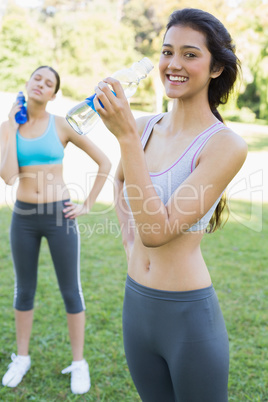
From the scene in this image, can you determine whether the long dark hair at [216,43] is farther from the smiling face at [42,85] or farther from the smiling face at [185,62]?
the smiling face at [42,85]

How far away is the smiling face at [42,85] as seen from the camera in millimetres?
3045

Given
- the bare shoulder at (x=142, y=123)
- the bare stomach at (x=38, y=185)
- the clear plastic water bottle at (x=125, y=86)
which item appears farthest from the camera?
the bare stomach at (x=38, y=185)

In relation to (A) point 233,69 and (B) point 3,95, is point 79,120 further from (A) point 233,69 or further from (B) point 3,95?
(B) point 3,95

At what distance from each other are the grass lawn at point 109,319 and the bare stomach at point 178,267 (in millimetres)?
1703

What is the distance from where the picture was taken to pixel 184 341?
1559mm

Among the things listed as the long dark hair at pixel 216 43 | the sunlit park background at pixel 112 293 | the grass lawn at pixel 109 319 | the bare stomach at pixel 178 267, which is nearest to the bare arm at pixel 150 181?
the bare stomach at pixel 178 267

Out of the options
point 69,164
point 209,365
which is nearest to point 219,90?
point 209,365

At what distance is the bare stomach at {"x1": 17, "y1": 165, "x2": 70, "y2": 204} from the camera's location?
3.03 m

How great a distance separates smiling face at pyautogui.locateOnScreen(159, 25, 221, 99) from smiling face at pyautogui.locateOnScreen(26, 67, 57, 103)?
1.66 metres

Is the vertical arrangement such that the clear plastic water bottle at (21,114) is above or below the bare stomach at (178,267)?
above

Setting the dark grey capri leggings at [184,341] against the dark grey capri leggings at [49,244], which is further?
the dark grey capri leggings at [49,244]

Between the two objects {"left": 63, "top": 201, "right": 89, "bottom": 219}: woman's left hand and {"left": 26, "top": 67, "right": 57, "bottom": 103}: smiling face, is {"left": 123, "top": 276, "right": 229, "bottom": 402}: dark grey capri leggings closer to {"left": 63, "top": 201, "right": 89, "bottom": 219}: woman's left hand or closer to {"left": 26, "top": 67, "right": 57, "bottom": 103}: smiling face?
{"left": 63, "top": 201, "right": 89, "bottom": 219}: woman's left hand

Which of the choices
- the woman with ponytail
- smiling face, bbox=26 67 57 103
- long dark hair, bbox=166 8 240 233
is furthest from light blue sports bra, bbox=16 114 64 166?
long dark hair, bbox=166 8 240 233

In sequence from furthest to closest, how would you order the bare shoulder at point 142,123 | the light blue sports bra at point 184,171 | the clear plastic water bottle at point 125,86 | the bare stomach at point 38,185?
the bare stomach at point 38,185
the bare shoulder at point 142,123
the clear plastic water bottle at point 125,86
the light blue sports bra at point 184,171
